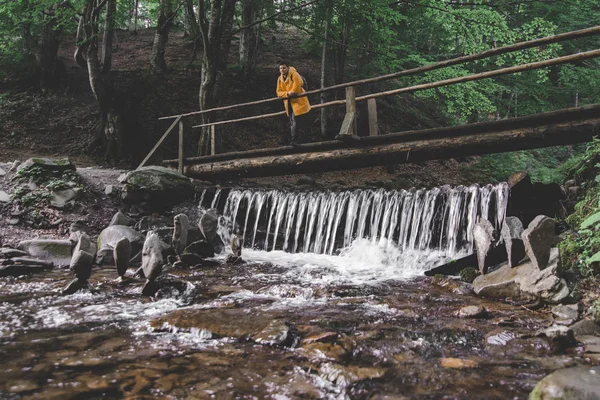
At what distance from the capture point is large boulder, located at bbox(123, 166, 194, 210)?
10828mm

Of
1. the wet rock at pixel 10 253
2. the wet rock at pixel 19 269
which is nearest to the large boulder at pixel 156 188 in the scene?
the wet rock at pixel 10 253

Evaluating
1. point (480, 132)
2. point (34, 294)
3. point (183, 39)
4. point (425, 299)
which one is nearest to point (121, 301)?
point (34, 294)

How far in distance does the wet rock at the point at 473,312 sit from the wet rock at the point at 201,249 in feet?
18.4

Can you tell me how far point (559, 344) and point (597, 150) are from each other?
4.74 meters

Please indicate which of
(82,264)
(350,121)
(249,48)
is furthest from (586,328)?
(249,48)

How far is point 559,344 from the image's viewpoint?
11.9ft

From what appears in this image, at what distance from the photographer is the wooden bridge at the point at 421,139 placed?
24.0ft

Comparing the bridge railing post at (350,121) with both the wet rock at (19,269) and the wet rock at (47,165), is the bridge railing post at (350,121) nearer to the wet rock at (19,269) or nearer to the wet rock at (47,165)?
the wet rock at (19,269)

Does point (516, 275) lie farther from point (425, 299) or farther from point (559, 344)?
point (559, 344)

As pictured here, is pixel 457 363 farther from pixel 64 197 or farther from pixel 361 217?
pixel 64 197

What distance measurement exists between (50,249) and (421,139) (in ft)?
25.8

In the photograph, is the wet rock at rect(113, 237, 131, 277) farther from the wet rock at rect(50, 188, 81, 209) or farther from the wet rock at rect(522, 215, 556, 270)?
the wet rock at rect(522, 215, 556, 270)

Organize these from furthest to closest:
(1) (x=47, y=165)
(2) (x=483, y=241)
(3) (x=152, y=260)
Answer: (1) (x=47, y=165)
(2) (x=483, y=241)
(3) (x=152, y=260)

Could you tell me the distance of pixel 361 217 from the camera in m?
10.2
